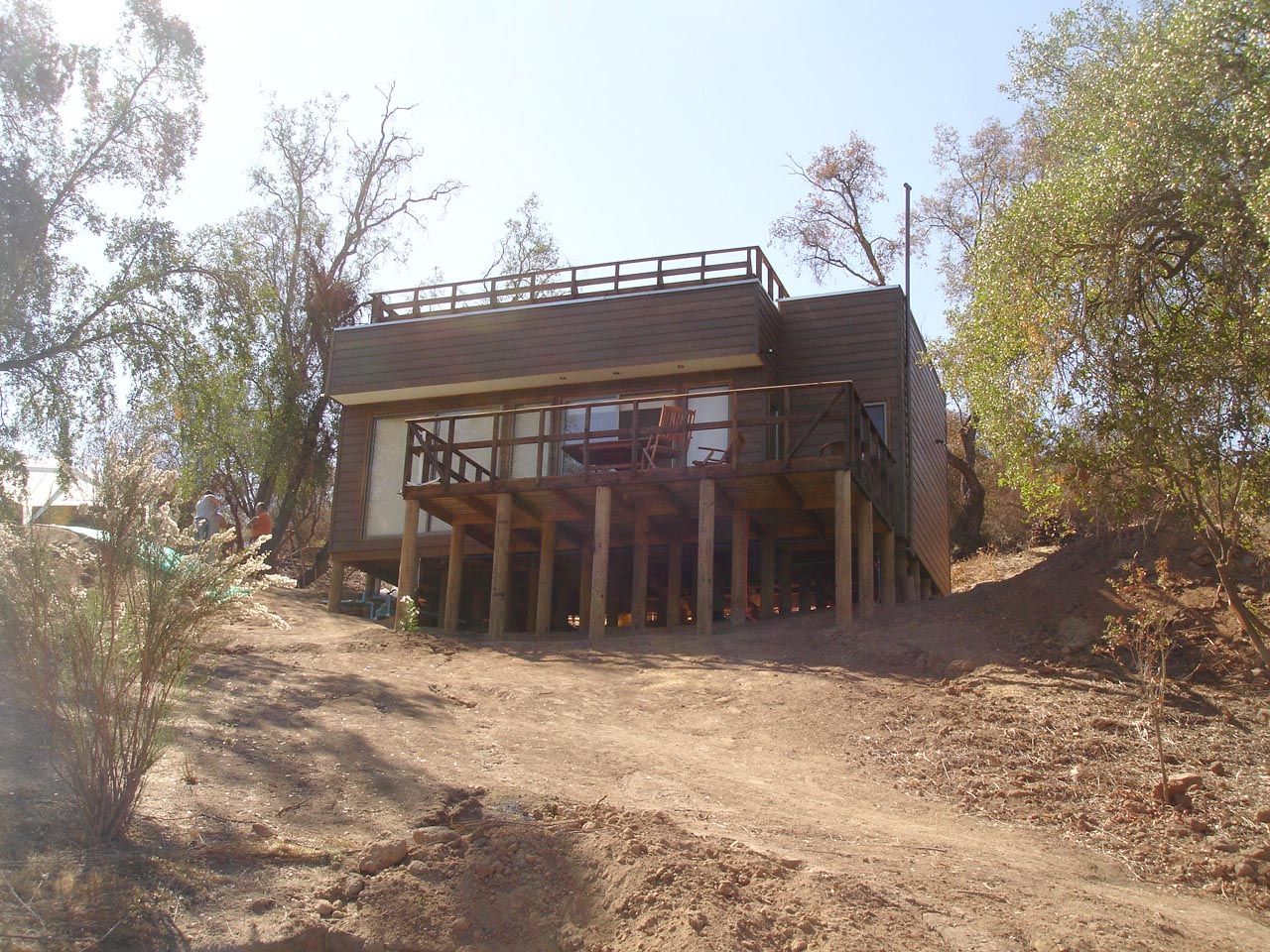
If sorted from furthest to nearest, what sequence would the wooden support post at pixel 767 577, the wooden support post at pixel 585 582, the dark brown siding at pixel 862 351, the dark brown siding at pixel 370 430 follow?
the dark brown siding at pixel 370 430, the dark brown siding at pixel 862 351, the wooden support post at pixel 585 582, the wooden support post at pixel 767 577

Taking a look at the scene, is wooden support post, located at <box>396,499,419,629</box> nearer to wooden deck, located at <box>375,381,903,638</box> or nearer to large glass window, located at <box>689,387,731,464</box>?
wooden deck, located at <box>375,381,903,638</box>

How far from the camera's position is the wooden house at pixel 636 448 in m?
14.4

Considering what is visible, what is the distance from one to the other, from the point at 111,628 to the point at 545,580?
33.3 ft

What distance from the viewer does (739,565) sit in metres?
14.2

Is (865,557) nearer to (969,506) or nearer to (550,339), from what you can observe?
(550,339)

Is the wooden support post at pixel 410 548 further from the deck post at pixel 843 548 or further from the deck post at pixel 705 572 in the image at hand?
the deck post at pixel 843 548

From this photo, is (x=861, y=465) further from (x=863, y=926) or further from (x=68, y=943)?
(x=68, y=943)

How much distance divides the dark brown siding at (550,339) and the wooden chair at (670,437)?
1682 mm

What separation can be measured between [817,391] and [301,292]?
15.7 meters

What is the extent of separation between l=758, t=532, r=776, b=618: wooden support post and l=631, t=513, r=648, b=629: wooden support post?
1.80 metres

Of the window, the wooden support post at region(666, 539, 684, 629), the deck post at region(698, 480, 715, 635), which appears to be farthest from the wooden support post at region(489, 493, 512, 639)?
the window

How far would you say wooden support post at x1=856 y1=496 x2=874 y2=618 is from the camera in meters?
13.5

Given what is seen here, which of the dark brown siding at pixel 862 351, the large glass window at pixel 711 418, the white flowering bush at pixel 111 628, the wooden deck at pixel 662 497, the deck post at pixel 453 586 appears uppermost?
the dark brown siding at pixel 862 351

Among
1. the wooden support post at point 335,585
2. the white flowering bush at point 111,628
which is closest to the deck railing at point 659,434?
the wooden support post at point 335,585
